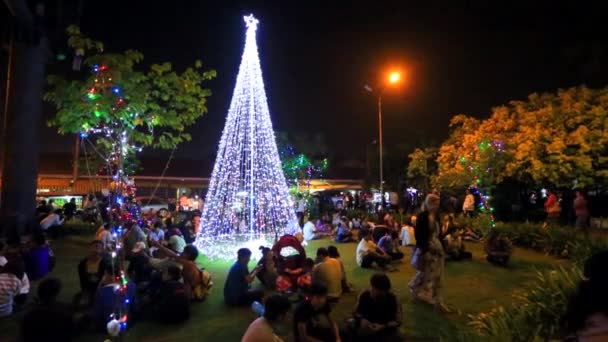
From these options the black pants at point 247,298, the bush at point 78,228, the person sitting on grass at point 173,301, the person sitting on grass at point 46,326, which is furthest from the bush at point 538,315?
the bush at point 78,228

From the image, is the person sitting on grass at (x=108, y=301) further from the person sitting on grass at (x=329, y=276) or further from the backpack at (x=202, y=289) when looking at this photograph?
the person sitting on grass at (x=329, y=276)

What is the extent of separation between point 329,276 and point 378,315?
5.48 ft

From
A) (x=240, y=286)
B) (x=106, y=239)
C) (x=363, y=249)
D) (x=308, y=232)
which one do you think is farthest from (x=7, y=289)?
(x=308, y=232)

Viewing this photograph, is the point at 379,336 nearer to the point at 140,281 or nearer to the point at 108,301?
the point at 108,301

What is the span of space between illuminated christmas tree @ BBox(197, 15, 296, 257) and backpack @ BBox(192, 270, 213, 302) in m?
4.49

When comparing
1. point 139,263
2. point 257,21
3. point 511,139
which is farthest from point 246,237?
point 511,139

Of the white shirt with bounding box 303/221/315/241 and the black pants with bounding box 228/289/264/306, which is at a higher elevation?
the white shirt with bounding box 303/221/315/241

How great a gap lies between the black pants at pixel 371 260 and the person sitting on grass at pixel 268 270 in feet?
9.31

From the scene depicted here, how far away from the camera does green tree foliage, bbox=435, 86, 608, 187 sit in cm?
1867

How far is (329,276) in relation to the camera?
7352 mm

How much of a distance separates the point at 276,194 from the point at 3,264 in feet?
26.9

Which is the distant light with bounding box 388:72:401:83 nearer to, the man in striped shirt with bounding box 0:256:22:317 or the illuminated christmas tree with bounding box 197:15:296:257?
the illuminated christmas tree with bounding box 197:15:296:257

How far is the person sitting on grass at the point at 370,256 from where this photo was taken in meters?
10.6

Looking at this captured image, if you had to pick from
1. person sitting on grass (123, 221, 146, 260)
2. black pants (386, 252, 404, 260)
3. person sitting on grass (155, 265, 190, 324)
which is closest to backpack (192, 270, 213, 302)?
person sitting on grass (155, 265, 190, 324)
